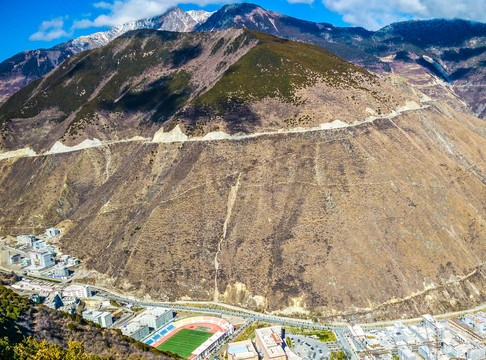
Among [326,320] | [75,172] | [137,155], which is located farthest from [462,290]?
[75,172]

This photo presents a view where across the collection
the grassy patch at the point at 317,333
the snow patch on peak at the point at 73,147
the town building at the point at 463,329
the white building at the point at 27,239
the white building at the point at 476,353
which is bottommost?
the white building at the point at 476,353

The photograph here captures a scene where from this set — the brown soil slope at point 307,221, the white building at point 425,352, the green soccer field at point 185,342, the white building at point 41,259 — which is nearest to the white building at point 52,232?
the brown soil slope at point 307,221

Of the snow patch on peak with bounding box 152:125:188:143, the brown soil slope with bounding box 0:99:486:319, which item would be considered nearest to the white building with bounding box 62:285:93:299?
the brown soil slope with bounding box 0:99:486:319

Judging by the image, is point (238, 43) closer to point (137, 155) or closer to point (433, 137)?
point (137, 155)

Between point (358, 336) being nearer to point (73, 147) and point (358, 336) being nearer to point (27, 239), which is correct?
point (27, 239)

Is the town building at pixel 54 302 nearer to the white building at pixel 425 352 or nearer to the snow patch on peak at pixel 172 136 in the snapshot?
the snow patch on peak at pixel 172 136

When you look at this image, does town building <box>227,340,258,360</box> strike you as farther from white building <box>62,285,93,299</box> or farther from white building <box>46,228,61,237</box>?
white building <box>46,228,61,237</box>

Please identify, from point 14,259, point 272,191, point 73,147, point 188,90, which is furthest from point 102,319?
point 188,90
